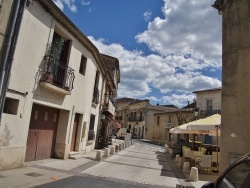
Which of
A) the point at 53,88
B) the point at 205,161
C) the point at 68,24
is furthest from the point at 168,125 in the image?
the point at 53,88

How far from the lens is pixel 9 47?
8.26 m

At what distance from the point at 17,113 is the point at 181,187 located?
5.98 meters

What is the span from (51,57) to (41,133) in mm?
3490

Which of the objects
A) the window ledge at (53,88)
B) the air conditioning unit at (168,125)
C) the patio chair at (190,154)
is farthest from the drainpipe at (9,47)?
the air conditioning unit at (168,125)

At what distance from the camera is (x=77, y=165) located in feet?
39.9

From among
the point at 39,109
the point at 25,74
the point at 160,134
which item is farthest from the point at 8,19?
the point at 160,134

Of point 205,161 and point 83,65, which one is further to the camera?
point 83,65

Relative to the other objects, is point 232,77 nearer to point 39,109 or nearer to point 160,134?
point 39,109

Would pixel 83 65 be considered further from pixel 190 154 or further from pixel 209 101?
pixel 209 101

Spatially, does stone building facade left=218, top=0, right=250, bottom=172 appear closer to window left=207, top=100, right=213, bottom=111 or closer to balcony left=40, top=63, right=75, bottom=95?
balcony left=40, top=63, right=75, bottom=95

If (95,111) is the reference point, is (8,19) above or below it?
above

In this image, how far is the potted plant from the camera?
35.7 feet

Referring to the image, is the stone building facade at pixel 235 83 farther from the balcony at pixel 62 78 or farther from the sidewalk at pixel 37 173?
the balcony at pixel 62 78

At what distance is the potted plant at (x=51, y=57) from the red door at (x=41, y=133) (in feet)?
4.92
